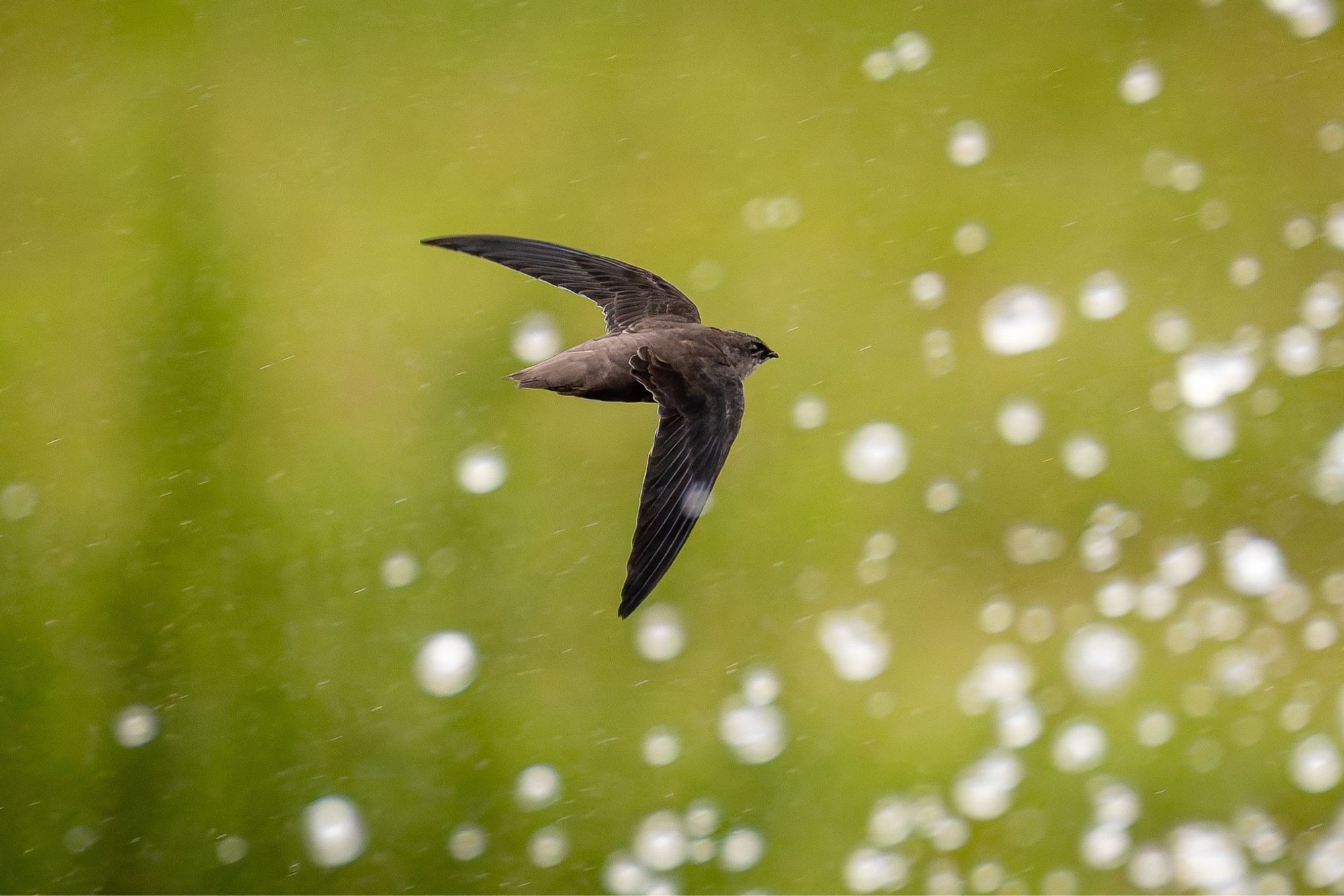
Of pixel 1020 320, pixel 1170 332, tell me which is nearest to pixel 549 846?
pixel 1020 320

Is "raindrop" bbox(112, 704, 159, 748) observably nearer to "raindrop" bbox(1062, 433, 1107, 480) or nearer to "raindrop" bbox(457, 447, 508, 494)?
"raindrop" bbox(457, 447, 508, 494)

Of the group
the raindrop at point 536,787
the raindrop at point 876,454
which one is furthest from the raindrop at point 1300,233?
the raindrop at point 536,787

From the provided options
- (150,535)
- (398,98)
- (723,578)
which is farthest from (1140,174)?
(150,535)

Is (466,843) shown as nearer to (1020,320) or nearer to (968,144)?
(1020,320)

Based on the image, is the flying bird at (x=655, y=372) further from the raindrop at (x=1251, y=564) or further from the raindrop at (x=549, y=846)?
the raindrop at (x=1251, y=564)

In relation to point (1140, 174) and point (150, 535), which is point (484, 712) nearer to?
→ point (150, 535)

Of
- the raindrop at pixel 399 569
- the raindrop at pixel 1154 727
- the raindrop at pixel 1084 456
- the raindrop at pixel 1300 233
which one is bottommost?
the raindrop at pixel 1154 727

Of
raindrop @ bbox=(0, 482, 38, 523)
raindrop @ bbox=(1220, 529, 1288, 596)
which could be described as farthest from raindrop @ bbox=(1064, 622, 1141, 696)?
raindrop @ bbox=(0, 482, 38, 523)

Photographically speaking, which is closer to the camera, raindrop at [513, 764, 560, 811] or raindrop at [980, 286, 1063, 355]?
raindrop at [513, 764, 560, 811]
